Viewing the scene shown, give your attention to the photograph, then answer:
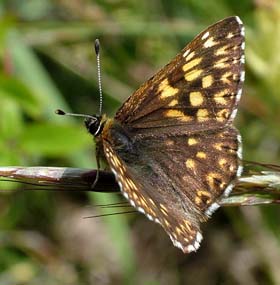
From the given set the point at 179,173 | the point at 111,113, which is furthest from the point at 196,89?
the point at 111,113

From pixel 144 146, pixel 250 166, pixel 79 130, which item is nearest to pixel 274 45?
pixel 79 130

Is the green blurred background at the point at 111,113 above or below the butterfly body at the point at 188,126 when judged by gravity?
below

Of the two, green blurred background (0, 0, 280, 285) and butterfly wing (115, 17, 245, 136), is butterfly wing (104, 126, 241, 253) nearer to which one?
butterfly wing (115, 17, 245, 136)

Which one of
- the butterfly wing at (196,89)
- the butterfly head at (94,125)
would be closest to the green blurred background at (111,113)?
the butterfly wing at (196,89)

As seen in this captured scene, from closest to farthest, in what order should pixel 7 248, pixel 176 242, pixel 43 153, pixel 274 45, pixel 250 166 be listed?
1. pixel 176 242
2. pixel 250 166
3. pixel 43 153
4. pixel 274 45
5. pixel 7 248

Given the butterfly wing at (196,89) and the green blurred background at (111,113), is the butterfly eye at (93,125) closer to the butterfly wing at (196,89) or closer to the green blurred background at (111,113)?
the butterfly wing at (196,89)

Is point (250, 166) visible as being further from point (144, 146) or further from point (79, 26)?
point (79, 26)

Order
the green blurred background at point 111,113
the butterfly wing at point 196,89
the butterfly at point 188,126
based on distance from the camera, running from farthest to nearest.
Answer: the green blurred background at point 111,113, the butterfly wing at point 196,89, the butterfly at point 188,126

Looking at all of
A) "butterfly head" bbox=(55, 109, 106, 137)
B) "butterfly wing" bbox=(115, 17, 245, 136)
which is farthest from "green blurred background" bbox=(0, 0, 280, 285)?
"butterfly head" bbox=(55, 109, 106, 137)
